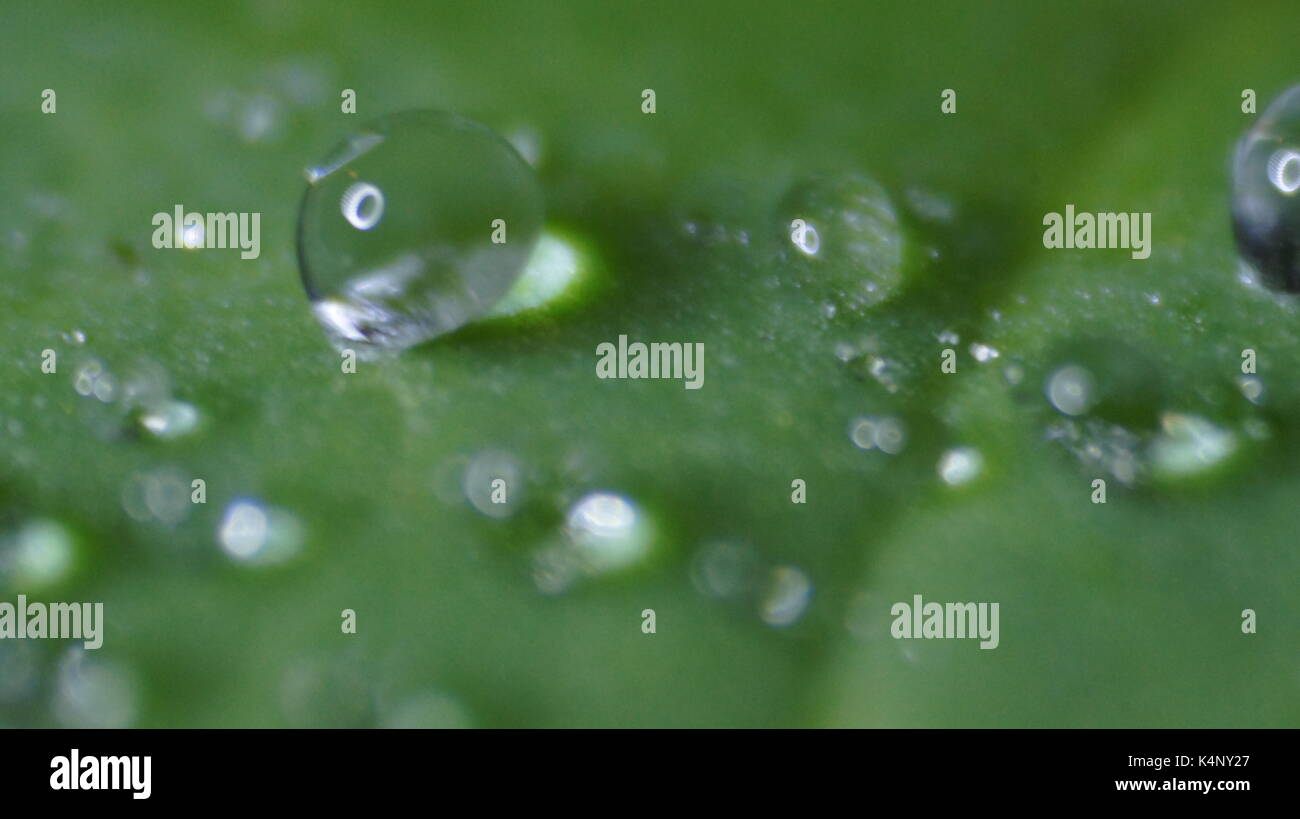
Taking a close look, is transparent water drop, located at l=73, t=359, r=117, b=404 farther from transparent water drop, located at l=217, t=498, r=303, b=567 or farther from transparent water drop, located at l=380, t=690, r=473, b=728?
transparent water drop, located at l=380, t=690, r=473, b=728

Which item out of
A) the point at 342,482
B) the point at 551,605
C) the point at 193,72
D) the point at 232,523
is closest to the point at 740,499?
the point at 551,605

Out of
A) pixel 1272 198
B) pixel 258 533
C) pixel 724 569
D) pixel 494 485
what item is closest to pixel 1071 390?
pixel 1272 198

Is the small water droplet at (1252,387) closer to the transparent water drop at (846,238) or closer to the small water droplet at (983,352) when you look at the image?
the small water droplet at (983,352)

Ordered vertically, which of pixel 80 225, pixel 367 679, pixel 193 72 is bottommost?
pixel 367 679

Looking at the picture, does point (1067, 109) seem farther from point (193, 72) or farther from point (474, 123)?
point (193, 72)

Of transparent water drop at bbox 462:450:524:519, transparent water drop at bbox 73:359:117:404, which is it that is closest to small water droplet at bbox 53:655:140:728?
transparent water drop at bbox 73:359:117:404

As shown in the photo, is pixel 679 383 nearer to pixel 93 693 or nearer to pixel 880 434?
pixel 880 434
